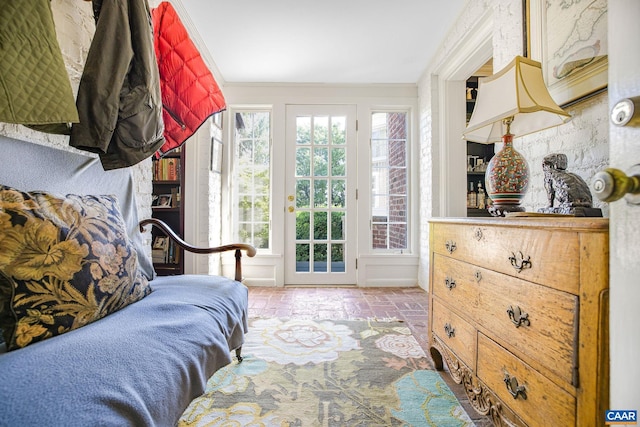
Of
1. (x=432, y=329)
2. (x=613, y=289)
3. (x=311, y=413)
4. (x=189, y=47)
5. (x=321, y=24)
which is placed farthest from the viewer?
(x=321, y=24)

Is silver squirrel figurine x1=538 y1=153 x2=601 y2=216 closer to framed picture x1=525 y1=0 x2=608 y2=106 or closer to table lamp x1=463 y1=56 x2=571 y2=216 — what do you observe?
table lamp x1=463 y1=56 x2=571 y2=216

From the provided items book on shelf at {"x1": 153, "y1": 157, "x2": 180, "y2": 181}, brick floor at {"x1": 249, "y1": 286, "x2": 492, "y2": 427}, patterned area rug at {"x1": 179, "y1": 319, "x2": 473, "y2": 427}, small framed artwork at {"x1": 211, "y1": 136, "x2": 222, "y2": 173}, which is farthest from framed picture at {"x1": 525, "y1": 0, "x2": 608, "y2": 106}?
book on shelf at {"x1": 153, "y1": 157, "x2": 180, "y2": 181}

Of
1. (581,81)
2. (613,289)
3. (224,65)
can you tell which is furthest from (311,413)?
(224,65)

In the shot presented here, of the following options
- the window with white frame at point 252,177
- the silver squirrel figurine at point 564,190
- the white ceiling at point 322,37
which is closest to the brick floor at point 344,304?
the window with white frame at point 252,177

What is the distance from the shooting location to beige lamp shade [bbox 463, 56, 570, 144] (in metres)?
1.16

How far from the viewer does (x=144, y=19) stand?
117 cm

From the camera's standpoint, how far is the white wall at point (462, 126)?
1.26 metres

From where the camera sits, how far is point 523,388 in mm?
918

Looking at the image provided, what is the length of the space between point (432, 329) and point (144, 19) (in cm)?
202

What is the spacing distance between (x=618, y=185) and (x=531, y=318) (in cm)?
66

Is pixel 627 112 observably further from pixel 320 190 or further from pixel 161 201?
pixel 161 201

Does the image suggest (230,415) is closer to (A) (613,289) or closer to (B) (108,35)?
(A) (613,289)

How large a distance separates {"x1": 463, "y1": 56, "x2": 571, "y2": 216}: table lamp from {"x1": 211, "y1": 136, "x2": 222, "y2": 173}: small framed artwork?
2.73 meters

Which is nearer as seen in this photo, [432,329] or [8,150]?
[8,150]
